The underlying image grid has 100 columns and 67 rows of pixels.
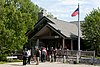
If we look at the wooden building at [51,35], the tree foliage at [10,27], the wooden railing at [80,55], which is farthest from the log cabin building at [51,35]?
the tree foliage at [10,27]

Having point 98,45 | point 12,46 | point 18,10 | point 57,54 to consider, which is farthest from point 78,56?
point 18,10

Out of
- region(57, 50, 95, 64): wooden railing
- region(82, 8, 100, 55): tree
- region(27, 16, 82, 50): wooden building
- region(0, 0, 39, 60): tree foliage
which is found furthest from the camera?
region(27, 16, 82, 50): wooden building

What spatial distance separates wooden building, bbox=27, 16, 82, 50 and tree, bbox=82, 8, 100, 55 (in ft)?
8.82

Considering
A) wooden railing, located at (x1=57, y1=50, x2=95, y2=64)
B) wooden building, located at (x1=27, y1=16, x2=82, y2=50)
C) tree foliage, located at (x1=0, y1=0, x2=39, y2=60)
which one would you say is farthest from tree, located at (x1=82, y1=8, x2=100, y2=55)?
tree foliage, located at (x1=0, y1=0, x2=39, y2=60)

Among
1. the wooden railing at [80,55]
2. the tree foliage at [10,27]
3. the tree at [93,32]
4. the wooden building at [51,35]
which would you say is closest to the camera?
the wooden railing at [80,55]

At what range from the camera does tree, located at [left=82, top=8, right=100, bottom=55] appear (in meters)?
34.5

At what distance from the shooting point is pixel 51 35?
39.5 meters

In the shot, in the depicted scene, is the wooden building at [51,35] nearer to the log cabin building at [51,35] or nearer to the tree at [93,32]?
the log cabin building at [51,35]

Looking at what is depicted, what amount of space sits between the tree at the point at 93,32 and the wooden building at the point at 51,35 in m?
2.69

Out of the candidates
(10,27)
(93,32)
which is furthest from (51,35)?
(10,27)

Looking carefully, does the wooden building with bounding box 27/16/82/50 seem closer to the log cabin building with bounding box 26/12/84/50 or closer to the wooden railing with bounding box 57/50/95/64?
the log cabin building with bounding box 26/12/84/50

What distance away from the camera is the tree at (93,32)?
3453cm

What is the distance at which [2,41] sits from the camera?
31.4 metres

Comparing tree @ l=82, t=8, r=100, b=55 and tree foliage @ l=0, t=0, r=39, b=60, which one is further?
tree @ l=82, t=8, r=100, b=55
